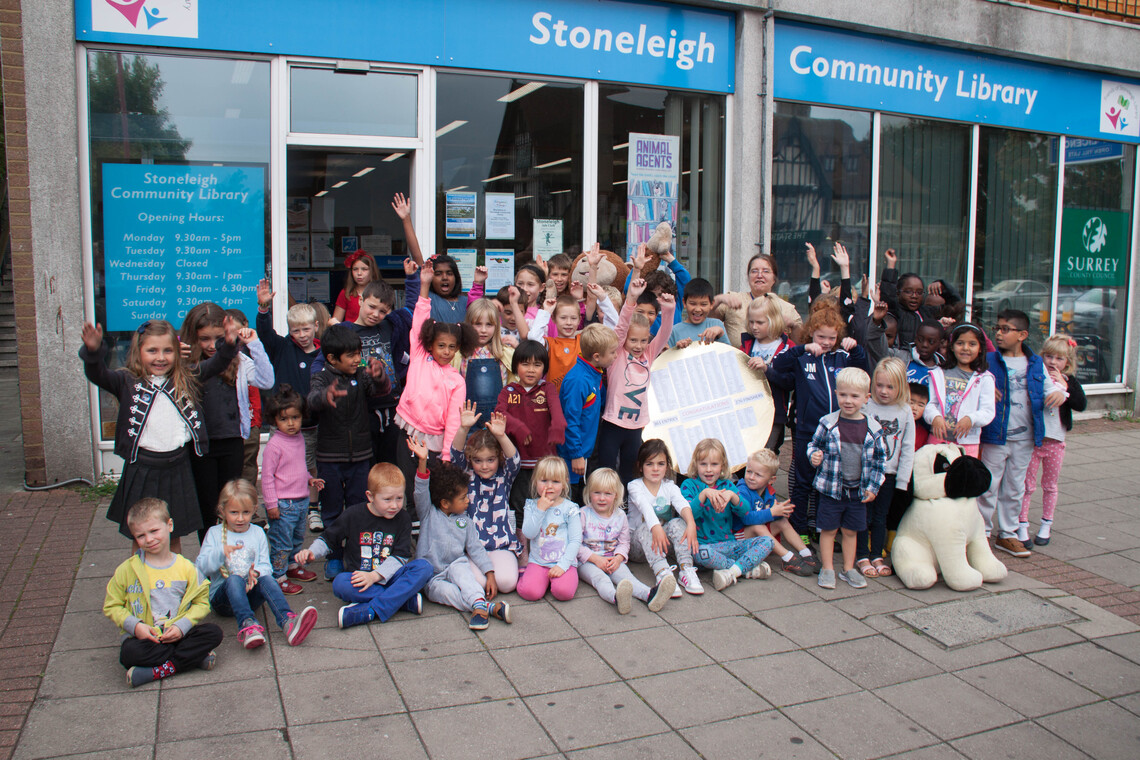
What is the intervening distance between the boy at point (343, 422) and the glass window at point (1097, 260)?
9.94 m

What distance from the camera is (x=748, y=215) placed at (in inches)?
352

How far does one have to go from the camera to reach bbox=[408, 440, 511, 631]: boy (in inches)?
191

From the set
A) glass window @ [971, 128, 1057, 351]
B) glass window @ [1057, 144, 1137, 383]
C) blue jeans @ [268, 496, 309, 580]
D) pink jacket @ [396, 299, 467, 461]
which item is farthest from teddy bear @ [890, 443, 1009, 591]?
glass window @ [1057, 144, 1137, 383]

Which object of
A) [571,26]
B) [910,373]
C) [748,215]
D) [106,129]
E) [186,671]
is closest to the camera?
[186,671]

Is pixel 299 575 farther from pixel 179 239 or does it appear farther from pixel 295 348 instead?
pixel 179 239

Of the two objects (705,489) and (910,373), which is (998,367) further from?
(705,489)

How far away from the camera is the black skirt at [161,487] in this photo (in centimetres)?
462

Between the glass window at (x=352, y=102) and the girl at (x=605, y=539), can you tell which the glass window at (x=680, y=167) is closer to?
the glass window at (x=352, y=102)

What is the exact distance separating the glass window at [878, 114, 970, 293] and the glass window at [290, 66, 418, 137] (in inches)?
216

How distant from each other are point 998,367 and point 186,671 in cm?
552

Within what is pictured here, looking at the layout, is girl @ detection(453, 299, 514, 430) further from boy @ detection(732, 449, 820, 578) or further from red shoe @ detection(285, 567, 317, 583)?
boy @ detection(732, 449, 820, 578)

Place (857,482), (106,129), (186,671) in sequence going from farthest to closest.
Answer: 1. (106,129)
2. (857,482)
3. (186,671)

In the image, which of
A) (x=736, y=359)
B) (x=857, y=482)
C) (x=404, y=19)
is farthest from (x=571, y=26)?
(x=857, y=482)

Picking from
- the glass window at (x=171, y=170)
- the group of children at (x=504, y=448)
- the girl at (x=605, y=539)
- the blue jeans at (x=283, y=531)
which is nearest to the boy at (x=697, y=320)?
the group of children at (x=504, y=448)
